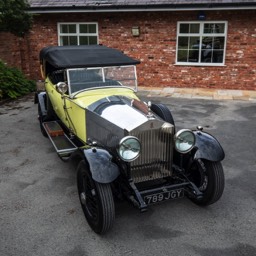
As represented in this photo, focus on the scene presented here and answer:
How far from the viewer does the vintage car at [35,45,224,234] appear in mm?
3352

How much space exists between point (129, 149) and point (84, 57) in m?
2.43

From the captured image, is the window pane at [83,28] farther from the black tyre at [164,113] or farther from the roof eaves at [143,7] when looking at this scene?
the black tyre at [164,113]

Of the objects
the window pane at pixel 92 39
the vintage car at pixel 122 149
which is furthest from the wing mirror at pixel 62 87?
the window pane at pixel 92 39

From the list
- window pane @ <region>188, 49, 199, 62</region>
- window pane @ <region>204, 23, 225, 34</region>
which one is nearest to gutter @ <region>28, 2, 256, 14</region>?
window pane @ <region>204, 23, 225, 34</region>

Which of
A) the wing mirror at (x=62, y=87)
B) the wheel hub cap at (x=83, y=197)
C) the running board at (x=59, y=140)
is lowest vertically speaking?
the wheel hub cap at (x=83, y=197)

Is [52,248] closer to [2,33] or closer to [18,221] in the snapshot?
[18,221]

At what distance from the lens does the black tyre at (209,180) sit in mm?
3676

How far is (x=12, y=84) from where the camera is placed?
10039 mm

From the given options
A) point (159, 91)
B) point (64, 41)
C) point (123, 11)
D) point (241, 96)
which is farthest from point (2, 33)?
point (241, 96)

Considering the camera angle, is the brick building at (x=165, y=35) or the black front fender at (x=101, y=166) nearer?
the black front fender at (x=101, y=166)

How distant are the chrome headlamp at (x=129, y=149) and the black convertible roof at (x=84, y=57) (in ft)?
6.45

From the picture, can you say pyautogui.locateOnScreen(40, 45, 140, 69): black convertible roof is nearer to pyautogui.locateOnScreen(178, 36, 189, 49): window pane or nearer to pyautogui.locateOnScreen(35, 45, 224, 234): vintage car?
pyautogui.locateOnScreen(35, 45, 224, 234): vintage car

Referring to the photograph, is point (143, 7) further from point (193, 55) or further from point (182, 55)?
point (193, 55)

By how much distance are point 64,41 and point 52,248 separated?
10176 millimetres
